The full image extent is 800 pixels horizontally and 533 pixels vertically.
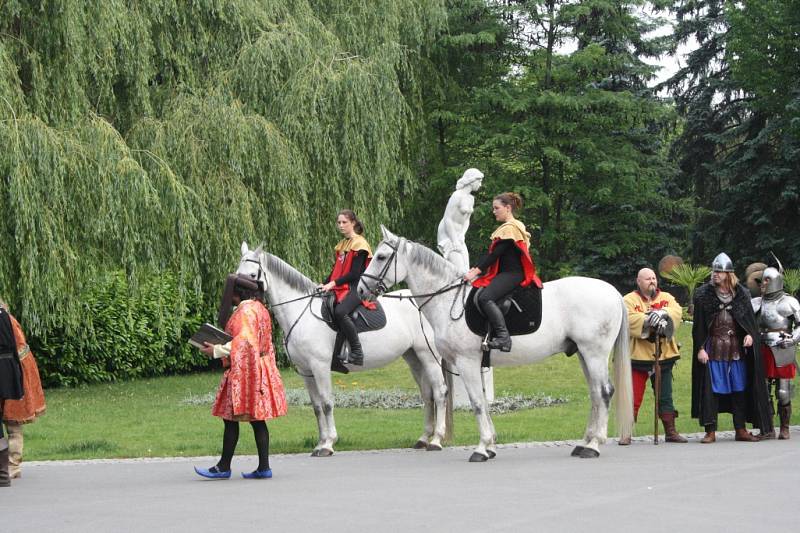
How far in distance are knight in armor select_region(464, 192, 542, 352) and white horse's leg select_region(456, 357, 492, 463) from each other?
1.07ft

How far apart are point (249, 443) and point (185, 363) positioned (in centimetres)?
1197

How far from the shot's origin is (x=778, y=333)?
14.6m

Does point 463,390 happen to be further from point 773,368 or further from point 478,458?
point 478,458

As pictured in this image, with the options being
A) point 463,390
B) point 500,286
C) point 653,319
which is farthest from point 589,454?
point 463,390

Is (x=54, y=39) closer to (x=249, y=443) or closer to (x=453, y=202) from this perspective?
(x=453, y=202)

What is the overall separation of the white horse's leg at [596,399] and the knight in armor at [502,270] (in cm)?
101

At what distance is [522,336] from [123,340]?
13.0 meters

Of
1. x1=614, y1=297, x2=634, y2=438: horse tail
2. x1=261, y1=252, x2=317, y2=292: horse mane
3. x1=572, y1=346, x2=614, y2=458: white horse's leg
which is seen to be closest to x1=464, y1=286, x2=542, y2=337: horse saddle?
x1=572, y1=346, x2=614, y2=458: white horse's leg

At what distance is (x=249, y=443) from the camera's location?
556 inches

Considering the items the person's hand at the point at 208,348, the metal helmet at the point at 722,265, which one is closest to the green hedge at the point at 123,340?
the metal helmet at the point at 722,265

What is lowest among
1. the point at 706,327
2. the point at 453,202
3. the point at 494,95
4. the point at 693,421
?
the point at 693,421

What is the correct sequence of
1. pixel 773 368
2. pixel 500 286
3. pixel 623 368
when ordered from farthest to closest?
pixel 773 368, pixel 623 368, pixel 500 286

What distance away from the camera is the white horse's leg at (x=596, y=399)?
40.3 ft

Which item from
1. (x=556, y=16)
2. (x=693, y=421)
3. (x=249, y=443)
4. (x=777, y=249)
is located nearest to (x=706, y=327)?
(x=693, y=421)
